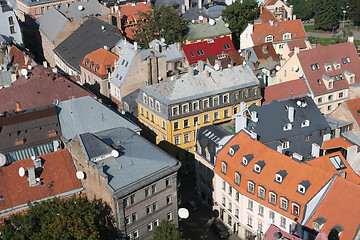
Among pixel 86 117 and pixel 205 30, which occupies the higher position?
pixel 86 117

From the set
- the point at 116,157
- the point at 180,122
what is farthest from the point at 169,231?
the point at 180,122

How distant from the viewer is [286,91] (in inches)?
4215

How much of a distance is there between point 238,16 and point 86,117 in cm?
8345

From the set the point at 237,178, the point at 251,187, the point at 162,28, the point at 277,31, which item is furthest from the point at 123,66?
the point at 251,187

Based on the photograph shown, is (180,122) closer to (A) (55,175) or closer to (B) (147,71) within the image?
(B) (147,71)

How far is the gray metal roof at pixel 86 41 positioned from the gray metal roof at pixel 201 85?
38.8 m

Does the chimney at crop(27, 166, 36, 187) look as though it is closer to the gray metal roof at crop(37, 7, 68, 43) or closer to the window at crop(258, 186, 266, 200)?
the window at crop(258, 186, 266, 200)

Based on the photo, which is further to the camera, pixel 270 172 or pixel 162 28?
pixel 162 28

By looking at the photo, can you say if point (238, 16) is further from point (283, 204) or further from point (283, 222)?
point (283, 222)

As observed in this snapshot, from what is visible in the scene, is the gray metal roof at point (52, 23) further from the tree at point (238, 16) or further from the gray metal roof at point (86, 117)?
the gray metal roof at point (86, 117)

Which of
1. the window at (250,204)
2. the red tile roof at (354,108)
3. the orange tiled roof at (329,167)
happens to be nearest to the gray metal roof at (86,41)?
the red tile roof at (354,108)

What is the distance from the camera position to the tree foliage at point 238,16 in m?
155

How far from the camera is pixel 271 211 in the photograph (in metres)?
73.9

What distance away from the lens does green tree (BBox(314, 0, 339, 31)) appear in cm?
18462
